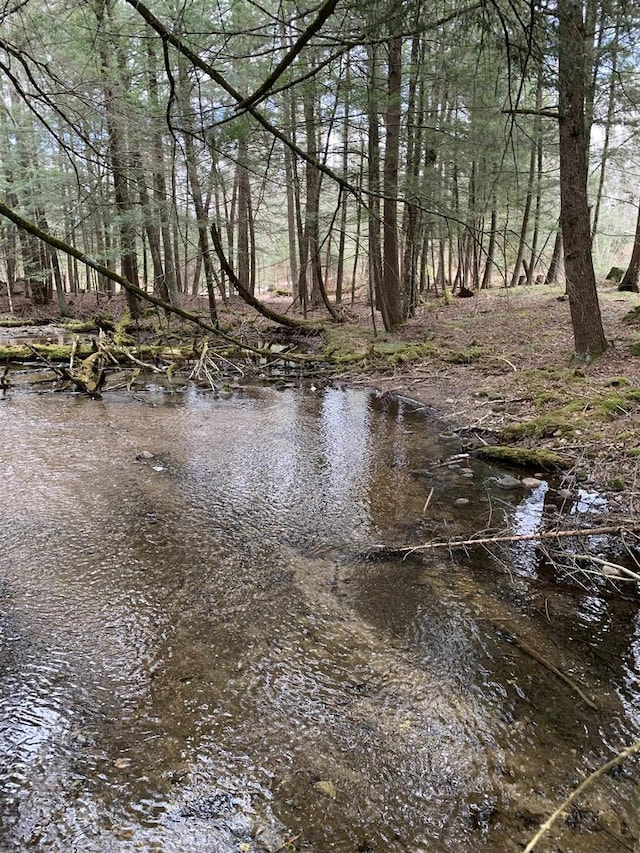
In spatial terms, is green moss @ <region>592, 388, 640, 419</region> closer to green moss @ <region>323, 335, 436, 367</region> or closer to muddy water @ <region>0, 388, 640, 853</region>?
muddy water @ <region>0, 388, 640, 853</region>

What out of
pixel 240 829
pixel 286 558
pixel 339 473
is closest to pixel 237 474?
pixel 339 473

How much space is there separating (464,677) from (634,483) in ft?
8.83

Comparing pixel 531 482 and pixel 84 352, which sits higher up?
pixel 84 352

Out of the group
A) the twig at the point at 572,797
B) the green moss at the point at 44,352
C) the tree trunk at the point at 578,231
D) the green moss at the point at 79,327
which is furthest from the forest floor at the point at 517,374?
the twig at the point at 572,797

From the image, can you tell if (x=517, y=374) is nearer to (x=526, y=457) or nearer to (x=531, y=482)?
(x=526, y=457)

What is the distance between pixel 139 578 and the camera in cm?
346

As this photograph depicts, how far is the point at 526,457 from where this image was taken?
5.41 metres

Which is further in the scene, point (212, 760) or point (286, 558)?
point (286, 558)

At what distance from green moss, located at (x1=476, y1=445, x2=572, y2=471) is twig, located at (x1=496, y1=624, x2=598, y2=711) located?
2.76 metres

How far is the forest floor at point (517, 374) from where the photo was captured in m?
5.18

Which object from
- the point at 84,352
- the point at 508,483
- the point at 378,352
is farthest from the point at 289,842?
the point at 84,352

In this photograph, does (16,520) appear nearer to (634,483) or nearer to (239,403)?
(239,403)

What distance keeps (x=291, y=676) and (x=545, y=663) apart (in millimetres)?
1367

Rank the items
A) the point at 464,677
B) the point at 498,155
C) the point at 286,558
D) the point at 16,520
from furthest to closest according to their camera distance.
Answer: the point at 498,155, the point at 16,520, the point at 286,558, the point at 464,677
